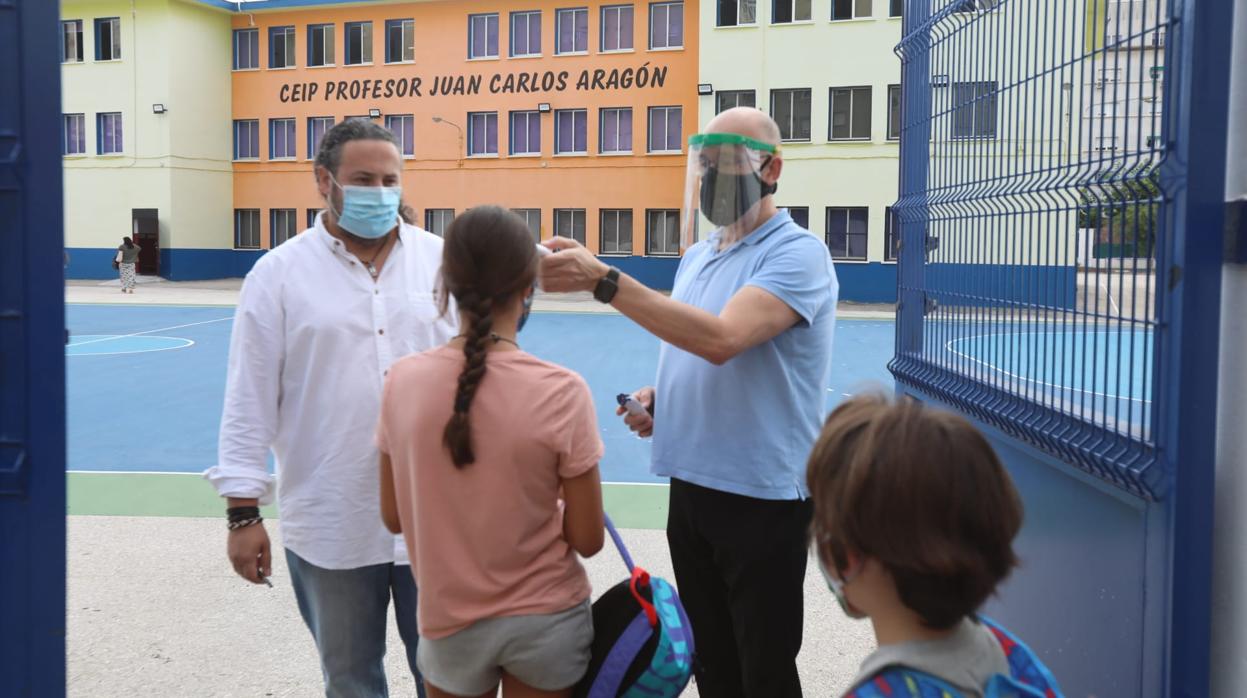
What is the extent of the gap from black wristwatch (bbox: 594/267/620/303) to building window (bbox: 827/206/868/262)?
28.2 meters

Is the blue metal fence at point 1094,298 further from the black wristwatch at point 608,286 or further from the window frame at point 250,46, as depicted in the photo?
the window frame at point 250,46

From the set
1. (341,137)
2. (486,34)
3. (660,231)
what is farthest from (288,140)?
(341,137)

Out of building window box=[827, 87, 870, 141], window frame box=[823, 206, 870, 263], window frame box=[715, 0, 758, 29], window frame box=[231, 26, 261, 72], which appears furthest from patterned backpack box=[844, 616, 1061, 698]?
window frame box=[231, 26, 261, 72]

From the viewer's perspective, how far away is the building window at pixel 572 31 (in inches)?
1307

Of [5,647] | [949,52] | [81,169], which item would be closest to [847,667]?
[949,52]

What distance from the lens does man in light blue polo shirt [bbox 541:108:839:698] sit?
266 centimetres

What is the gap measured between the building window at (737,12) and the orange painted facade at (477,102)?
5.15 ft

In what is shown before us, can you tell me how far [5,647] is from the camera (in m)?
2.19

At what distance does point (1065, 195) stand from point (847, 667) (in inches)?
83.7

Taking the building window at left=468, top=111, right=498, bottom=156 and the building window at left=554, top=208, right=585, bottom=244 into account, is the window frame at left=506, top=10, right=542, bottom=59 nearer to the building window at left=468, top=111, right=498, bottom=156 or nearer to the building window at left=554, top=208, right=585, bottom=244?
the building window at left=468, top=111, right=498, bottom=156

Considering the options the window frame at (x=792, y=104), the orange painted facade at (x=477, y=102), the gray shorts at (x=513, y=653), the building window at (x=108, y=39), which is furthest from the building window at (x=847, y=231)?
the gray shorts at (x=513, y=653)

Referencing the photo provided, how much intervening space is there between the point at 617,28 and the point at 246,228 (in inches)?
625

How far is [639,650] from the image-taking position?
7.17ft

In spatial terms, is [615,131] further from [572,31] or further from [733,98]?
[733,98]
